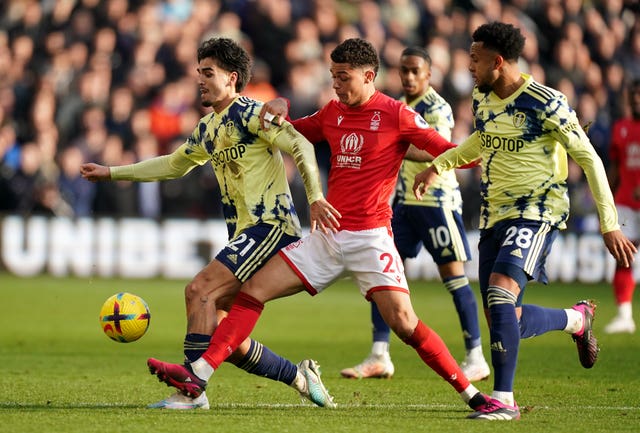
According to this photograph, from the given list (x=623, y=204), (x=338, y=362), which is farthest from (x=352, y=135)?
(x=623, y=204)

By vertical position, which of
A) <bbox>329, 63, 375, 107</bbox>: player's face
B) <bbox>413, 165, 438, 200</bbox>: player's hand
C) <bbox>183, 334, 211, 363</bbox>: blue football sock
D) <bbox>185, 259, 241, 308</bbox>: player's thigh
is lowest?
<bbox>183, 334, 211, 363</bbox>: blue football sock

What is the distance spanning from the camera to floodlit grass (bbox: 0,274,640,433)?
697 cm

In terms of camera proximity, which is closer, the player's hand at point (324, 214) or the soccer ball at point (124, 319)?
the player's hand at point (324, 214)

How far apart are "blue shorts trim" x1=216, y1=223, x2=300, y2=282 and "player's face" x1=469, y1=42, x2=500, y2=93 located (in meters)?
1.60

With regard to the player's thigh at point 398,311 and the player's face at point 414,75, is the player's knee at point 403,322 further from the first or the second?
the player's face at point 414,75

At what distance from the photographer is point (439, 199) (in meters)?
10.2

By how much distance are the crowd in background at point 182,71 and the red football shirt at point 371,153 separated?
10.5 meters

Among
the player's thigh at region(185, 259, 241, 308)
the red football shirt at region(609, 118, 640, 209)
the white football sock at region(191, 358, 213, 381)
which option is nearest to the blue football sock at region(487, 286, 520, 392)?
the player's thigh at region(185, 259, 241, 308)

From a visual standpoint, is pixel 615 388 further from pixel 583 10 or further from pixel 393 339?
pixel 583 10

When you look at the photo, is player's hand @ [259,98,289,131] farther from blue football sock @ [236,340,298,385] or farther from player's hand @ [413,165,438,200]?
blue football sock @ [236,340,298,385]

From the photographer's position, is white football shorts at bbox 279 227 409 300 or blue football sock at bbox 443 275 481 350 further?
blue football sock at bbox 443 275 481 350

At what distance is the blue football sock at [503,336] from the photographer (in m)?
7.29

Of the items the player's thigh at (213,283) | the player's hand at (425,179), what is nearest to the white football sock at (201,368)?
the player's thigh at (213,283)

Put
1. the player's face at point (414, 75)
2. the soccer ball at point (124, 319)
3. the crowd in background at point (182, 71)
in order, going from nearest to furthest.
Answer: the soccer ball at point (124, 319), the player's face at point (414, 75), the crowd in background at point (182, 71)
